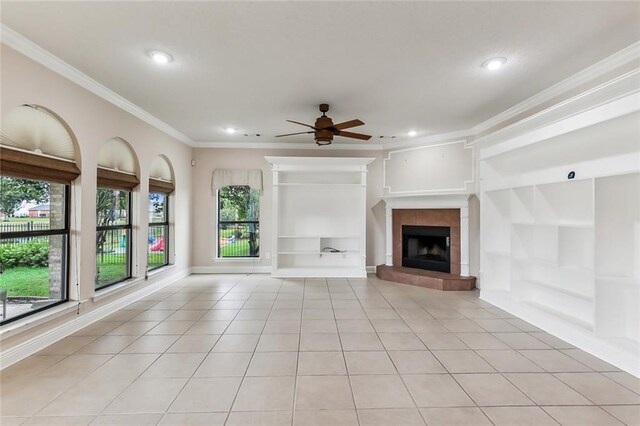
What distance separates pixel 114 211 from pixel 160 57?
7.79ft

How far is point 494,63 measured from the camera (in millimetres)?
3068

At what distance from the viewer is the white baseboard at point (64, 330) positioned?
2594 millimetres

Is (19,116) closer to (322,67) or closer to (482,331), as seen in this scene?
(322,67)

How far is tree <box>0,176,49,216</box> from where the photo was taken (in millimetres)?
2670

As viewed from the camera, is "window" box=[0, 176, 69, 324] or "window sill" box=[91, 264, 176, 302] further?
"window sill" box=[91, 264, 176, 302]

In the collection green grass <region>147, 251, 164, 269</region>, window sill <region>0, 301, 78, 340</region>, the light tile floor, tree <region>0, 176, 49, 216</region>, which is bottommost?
the light tile floor

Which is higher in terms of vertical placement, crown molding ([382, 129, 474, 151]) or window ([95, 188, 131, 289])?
crown molding ([382, 129, 474, 151])

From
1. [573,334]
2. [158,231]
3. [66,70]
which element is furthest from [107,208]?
[573,334]

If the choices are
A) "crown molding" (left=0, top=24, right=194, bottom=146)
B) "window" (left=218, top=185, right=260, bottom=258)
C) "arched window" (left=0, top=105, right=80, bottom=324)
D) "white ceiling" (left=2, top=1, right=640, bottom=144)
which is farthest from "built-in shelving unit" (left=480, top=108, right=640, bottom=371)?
"arched window" (left=0, top=105, right=80, bottom=324)

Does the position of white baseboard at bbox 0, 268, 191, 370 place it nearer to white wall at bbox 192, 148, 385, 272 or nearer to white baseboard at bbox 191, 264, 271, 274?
white baseboard at bbox 191, 264, 271, 274

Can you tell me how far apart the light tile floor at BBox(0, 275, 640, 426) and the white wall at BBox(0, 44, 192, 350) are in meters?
0.84

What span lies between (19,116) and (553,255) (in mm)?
5732

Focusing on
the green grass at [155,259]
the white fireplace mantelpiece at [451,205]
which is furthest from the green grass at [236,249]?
the white fireplace mantelpiece at [451,205]

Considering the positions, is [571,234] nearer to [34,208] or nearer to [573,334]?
[573,334]
